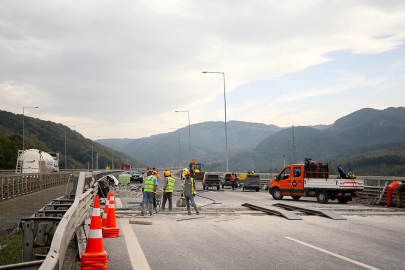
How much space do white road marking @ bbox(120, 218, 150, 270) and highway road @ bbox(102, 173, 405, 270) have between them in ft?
0.30

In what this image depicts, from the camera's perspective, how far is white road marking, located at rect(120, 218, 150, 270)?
7851mm

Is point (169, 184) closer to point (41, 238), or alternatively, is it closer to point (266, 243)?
point (266, 243)

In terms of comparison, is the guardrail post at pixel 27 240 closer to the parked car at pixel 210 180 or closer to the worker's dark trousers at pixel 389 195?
the worker's dark trousers at pixel 389 195

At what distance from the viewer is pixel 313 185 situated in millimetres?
26000

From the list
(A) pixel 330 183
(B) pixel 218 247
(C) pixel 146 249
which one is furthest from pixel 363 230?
(A) pixel 330 183

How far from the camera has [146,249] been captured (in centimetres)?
951

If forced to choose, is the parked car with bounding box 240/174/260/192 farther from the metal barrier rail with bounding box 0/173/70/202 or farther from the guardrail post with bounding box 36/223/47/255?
the guardrail post with bounding box 36/223/47/255

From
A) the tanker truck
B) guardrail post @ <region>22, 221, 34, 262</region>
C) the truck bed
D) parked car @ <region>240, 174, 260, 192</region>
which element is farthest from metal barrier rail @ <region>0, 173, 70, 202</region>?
parked car @ <region>240, 174, 260, 192</region>

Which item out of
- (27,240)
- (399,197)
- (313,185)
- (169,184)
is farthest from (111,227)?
(313,185)

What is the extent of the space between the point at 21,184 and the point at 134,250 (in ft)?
68.3

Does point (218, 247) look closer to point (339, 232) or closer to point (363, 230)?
point (339, 232)

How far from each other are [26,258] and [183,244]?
445cm

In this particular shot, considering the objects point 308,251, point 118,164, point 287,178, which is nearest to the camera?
point 308,251

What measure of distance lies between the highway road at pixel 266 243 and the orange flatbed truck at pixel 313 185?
9450 mm
